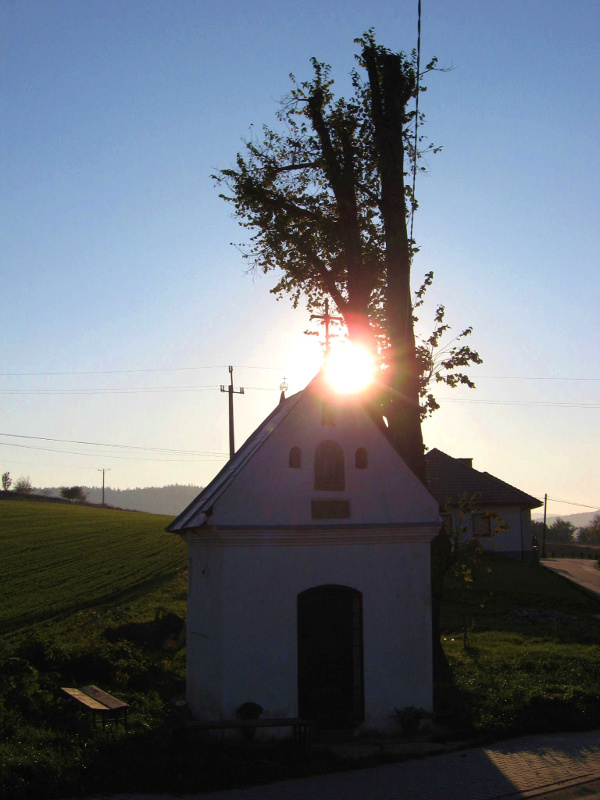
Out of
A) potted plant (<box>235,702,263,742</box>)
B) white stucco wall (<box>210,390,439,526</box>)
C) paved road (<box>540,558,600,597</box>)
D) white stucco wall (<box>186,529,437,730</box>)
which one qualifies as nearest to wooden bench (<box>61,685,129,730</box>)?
white stucco wall (<box>186,529,437,730</box>)

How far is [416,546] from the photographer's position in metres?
12.5

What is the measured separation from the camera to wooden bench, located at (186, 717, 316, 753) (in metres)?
10.6

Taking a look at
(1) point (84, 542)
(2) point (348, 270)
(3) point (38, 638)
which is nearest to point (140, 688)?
(3) point (38, 638)

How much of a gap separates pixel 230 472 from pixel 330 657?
3.46 metres

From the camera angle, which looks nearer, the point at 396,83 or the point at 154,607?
the point at 396,83

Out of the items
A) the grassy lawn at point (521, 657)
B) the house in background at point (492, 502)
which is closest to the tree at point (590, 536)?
the house in background at point (492, 502)

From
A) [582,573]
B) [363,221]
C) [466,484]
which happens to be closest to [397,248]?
[363,221]

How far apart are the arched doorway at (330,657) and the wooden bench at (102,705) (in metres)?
2.71

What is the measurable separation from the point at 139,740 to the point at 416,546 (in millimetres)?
5097

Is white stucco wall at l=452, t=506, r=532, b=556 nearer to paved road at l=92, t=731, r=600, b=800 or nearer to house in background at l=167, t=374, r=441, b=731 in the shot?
house in background at l=167, t=374, r=441, b=731

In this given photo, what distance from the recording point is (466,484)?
147ft

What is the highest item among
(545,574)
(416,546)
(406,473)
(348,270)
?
(348,270)

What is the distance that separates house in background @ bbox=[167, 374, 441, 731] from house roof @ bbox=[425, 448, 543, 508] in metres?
29.9

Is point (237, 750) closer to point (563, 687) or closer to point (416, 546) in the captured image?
point (416, 546)
